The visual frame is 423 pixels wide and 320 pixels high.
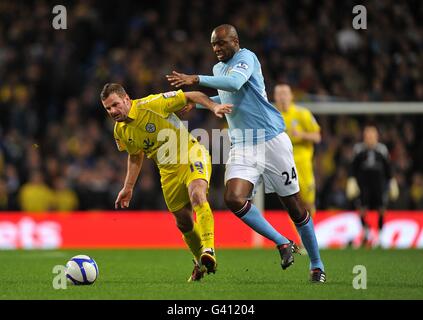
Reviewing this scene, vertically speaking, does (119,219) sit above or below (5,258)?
above

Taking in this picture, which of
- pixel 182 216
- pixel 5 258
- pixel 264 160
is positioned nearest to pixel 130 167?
pixel 182 216

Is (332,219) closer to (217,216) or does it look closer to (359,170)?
(359,170)

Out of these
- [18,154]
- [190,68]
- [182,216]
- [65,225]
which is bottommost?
[182,216]

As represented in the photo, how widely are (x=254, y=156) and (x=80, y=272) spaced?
1.88 metres

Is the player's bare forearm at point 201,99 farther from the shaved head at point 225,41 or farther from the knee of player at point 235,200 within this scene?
the knee of player at point 235,200

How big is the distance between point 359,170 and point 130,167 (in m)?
7.08

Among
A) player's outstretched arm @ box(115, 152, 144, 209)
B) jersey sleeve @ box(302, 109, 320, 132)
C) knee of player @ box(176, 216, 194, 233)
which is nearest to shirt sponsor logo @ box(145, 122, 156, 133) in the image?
player's outstretched arm @ box(115, 152, 144, 209)

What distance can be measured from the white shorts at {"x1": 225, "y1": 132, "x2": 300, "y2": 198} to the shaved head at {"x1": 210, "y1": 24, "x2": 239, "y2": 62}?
86 cm

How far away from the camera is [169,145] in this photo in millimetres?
8664

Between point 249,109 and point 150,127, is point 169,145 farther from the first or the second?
point 249,109

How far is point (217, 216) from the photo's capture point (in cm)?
1546

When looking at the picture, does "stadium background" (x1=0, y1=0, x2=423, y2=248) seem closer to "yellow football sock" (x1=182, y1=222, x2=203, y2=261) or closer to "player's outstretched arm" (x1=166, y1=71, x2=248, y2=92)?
"yellow football sock" (x1=182, y1=222, x2=203, y2=261)

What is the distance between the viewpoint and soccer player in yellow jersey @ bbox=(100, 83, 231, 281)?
335 inches

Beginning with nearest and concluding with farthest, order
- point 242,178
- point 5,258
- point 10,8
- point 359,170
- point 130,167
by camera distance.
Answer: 1. point 242,178
2. point 130,167
3. point 5,258
4. point 359,170
5. point 10,8
